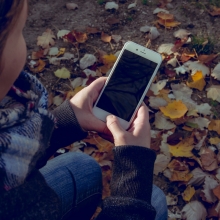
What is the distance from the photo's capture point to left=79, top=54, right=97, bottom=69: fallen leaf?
2357mm

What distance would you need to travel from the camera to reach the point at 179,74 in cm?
226

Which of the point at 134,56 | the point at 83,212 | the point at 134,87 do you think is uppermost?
the point at 134,56

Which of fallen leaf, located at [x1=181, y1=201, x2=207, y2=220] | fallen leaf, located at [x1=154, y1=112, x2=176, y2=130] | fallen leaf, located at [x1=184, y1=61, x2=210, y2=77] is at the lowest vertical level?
fallen leaf, located at [x1=181, y1=201, x2=207, y2=220]

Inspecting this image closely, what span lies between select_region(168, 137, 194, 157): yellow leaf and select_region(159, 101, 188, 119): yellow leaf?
0.49ft

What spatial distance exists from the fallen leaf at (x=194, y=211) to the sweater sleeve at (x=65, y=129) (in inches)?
27.2

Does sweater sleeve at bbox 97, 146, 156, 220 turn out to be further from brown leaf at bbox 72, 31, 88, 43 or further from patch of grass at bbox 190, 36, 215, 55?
brown leaf at bbox 72, 31, 88, 43

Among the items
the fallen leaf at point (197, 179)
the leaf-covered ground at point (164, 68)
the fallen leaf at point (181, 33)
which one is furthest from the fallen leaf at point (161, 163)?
the fallen leaf at point (181, 33)

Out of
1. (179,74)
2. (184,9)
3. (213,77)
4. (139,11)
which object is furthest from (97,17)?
(213,77)

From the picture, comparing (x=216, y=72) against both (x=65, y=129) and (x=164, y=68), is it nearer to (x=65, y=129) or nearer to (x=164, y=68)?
(x=164, y=68)

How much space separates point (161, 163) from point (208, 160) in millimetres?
239

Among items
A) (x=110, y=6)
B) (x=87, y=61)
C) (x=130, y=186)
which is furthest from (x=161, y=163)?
(x=110, y=6)

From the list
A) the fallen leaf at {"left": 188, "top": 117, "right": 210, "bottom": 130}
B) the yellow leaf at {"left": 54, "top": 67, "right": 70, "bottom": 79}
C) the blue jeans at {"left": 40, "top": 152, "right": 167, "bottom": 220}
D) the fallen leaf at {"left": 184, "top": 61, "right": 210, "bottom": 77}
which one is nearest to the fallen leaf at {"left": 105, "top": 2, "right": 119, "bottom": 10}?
the yellow leaf at {"left": 54, "top": 67, "right": 70, "bottom": 79}

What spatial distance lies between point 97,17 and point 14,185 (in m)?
1.88

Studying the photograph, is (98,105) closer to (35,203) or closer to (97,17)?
(35,203)
